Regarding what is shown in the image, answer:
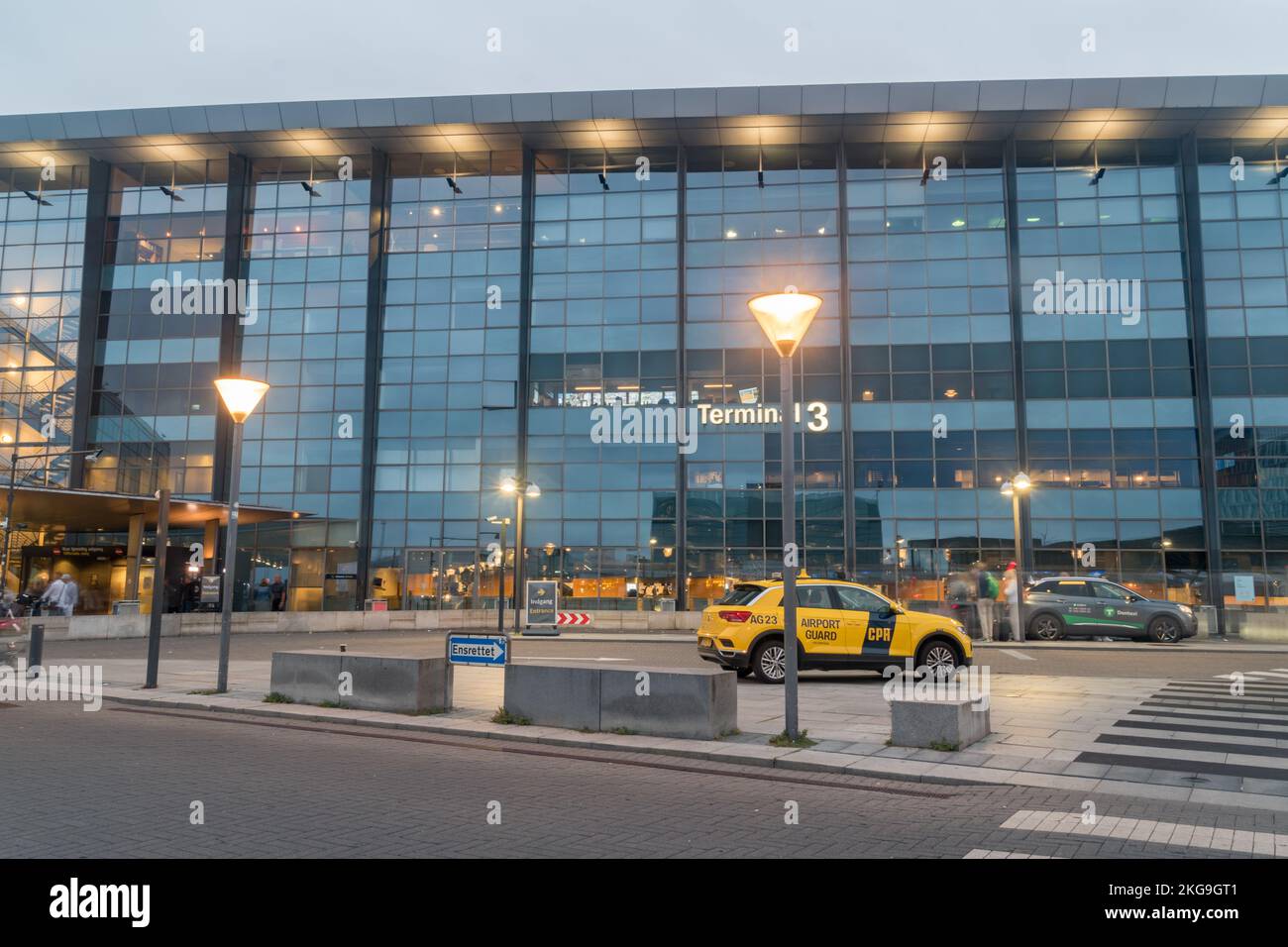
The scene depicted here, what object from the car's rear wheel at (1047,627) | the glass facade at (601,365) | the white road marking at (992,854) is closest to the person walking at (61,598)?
the glass facade at (601,365)

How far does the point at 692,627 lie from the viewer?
33.0 metres

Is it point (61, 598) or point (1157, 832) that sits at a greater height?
point (61, 598)

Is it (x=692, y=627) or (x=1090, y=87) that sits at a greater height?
(x=1090, y=87)

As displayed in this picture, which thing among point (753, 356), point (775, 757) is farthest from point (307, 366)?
point (775, 757)

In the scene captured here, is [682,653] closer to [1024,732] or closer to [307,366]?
[1024,732]

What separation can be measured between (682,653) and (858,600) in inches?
321

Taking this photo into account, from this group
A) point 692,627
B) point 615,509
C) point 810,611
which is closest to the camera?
point 810,611

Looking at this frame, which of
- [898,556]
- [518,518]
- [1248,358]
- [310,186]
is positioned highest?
[310,186]

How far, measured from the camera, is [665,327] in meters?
40.8

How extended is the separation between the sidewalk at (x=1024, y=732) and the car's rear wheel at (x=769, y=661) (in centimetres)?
32

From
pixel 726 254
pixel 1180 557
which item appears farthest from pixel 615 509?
pixel 1180 557

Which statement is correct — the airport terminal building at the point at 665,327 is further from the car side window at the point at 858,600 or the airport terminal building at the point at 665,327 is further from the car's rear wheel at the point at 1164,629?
the car side window at the point at 858,600
